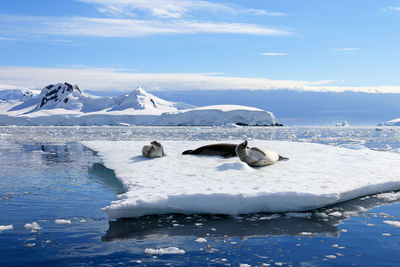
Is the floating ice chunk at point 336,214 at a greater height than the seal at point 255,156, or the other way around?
the seal at point 255,156

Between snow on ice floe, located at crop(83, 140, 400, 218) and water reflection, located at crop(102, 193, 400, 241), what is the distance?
163mm

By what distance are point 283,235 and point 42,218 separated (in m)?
3.07

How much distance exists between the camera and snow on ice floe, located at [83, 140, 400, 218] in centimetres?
545

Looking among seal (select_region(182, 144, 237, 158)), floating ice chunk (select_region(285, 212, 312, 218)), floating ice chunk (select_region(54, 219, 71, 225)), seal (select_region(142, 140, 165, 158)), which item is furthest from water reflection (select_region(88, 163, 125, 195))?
floating ice chunk (select_region(285, 212, 312, 218))

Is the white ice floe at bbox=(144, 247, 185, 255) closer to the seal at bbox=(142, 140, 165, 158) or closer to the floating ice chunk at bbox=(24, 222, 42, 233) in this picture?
the floating ice chunk at bbox=(24, 222, 42, 233)

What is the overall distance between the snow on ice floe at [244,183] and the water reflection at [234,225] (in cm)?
16

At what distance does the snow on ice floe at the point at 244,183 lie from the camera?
214 inches

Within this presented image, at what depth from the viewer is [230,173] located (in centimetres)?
741

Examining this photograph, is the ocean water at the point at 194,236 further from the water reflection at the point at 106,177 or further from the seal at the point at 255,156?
the seal at the point at 255,156

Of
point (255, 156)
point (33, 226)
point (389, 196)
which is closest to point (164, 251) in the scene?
point (33, 226)

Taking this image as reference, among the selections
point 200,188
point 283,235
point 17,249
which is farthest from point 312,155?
point 17,249

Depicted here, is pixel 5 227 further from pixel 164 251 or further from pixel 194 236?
pixel 194 236

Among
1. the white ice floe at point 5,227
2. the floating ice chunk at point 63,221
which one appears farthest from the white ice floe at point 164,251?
the white ice floe at point 5,227

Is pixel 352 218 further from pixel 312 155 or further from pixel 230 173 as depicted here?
pixel 312 155
